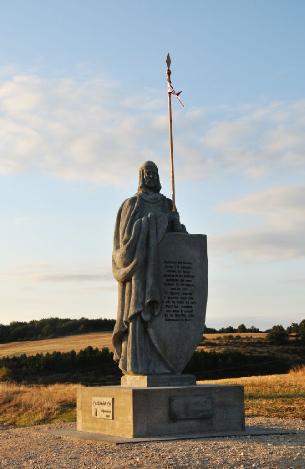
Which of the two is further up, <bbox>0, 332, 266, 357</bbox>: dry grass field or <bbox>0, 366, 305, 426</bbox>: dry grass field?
<bbox>0, 332, 266, 357</bbox>: dry grass field

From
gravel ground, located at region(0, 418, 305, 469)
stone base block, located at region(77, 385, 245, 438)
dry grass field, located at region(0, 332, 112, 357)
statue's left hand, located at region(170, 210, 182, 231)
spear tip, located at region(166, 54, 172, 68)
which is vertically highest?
spear tip, located at region(166, 54, 172, 68)

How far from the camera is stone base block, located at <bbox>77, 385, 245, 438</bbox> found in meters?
12.4

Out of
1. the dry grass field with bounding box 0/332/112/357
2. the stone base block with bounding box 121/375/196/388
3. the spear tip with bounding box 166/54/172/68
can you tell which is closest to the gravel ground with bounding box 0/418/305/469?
the stone base block with bounding box 121/375/196/388

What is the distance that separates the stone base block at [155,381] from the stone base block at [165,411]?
504mm

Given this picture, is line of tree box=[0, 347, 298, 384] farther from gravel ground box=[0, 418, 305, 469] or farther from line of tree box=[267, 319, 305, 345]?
gravel ground box=[0, 418, 305, 469]

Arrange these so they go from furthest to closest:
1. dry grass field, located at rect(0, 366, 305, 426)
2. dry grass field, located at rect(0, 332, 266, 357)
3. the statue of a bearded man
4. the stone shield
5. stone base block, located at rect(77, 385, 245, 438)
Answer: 1. dry grass field, located at rect(0, 332, 266, 357)
2. dry grass field, located at rect(0, 366, 305, 426)
3. the stone shield
4. the statue of a bearded man
5. stone base block, located at rect(77, 385, 245, 438)

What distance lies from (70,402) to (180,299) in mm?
9126

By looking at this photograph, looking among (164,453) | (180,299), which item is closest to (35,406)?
(180,299)

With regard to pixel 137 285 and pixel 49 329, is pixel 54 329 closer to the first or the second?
pixel 49 329

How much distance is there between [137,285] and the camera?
44.4 ft

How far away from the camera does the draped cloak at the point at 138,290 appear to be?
→ 44.2ft

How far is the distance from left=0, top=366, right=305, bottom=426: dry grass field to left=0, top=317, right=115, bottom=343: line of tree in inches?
1367

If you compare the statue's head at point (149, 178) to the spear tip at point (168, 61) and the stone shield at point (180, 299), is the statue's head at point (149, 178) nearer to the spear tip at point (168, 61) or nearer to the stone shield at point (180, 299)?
the stone shield at point (180, 299)

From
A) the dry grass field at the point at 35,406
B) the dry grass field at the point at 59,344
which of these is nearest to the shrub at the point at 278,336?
the dry grass field at the point at 59,344
